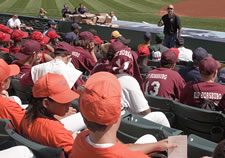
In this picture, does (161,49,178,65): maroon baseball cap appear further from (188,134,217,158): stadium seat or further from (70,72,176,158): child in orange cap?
(70,72,176,158): child in orange cap

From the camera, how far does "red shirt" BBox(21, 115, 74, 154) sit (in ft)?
7.73

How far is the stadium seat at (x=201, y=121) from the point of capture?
10.8ft

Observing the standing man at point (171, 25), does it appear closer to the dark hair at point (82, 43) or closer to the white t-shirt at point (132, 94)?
the dark hair at point (82, 43)

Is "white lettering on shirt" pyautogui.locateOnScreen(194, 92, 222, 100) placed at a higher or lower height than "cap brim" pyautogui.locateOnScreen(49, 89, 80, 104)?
lower

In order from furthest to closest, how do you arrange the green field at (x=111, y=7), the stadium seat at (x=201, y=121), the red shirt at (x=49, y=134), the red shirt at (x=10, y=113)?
the green field at (x=111, y=7) → the stadium seat at (x=201, y=121) → the red shirt at (x=10, y=113) → the red shirt at (x=49, y=134)

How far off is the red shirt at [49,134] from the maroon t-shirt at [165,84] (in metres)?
2.03

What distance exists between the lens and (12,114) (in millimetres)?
2904

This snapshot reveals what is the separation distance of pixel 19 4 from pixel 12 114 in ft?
84.2

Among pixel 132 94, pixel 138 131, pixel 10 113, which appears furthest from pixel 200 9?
pixel 10 113

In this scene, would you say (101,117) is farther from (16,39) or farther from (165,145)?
(16,39)

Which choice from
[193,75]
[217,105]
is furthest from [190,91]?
[193,75]

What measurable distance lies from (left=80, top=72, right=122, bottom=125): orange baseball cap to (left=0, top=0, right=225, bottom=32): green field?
53.8 feet

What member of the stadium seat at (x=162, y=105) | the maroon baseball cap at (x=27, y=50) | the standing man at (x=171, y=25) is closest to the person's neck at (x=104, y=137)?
the stadium seat at (x=162, y=105)

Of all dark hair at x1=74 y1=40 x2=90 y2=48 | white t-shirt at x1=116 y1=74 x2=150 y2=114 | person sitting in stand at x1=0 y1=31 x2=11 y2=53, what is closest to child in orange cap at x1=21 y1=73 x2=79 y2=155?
white t-shirt at x1=116 y1=74 x2=150 y2=114
